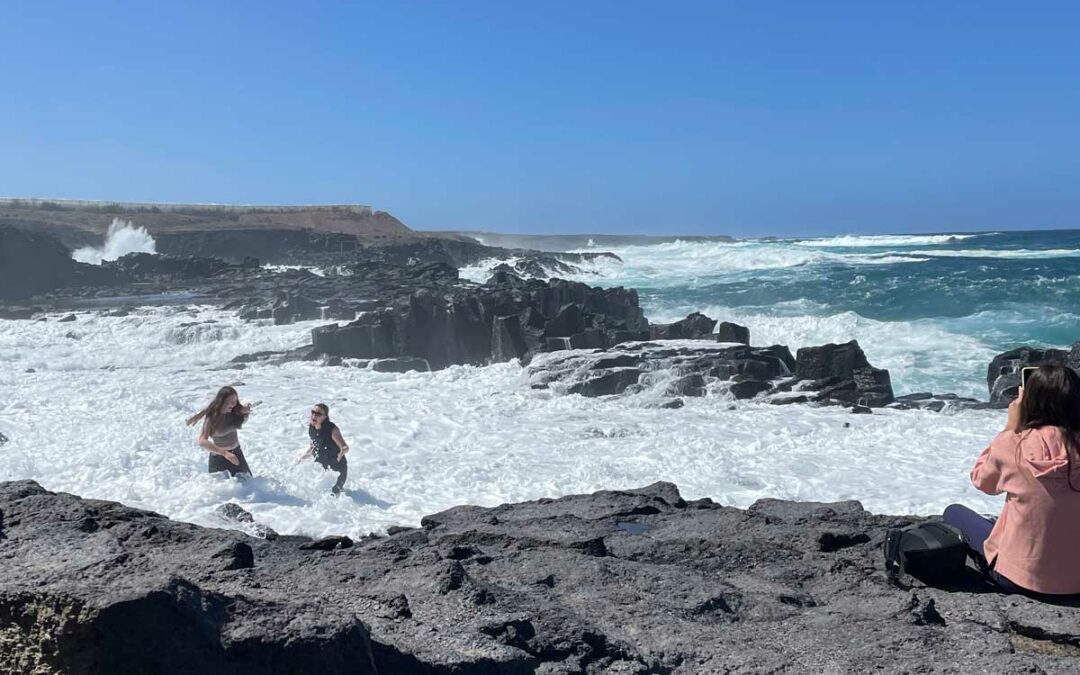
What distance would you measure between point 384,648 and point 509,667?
0.41 meters

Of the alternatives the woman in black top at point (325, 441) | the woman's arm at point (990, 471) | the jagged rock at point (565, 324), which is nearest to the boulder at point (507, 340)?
the jagged rock at point (565, 324)

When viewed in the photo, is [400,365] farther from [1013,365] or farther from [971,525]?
[971,525]

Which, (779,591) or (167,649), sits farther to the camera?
(779,591)

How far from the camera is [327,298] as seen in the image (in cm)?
2567

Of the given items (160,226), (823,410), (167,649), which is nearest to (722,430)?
(823,410)

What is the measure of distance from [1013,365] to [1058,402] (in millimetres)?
11211

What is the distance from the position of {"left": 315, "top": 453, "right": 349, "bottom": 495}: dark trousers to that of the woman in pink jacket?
18.5 feet

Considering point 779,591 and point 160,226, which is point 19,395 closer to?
point 779,591

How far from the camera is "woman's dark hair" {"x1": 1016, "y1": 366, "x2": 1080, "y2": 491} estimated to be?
3.74 meters

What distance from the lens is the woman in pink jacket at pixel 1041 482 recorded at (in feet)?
12.3

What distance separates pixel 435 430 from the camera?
11.9 m

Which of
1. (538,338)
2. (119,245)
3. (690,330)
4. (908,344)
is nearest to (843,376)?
(690,330)

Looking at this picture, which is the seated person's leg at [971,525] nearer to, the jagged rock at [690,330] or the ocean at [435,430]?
the ocean at [435,430]

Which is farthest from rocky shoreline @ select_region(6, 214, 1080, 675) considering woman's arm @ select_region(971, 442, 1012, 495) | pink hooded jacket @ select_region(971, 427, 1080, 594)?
woman's arm @ select_region(971, 442, 1012, 495)
